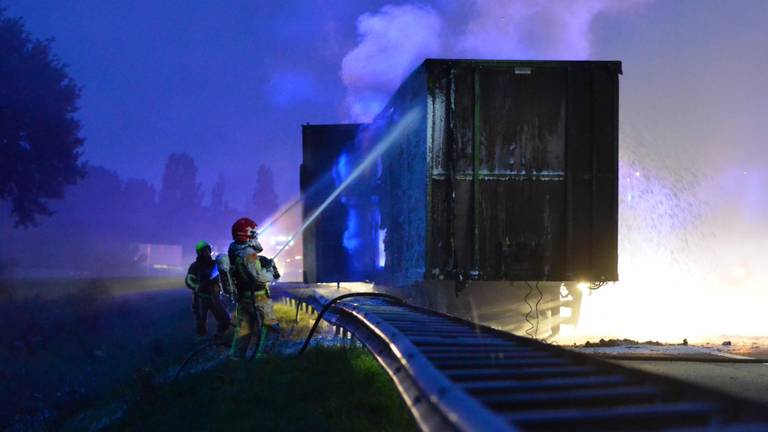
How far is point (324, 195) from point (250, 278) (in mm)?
8785

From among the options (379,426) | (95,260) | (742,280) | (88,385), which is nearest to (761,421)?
(379,426)

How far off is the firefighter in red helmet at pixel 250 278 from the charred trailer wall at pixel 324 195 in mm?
8299

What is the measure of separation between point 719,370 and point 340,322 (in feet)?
16.4

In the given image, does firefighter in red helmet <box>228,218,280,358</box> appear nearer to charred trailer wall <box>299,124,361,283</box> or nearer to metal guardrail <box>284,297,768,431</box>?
metal guardrail <box>284,297,768,431</box>

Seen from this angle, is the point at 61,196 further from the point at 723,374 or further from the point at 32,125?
the point at 723,374

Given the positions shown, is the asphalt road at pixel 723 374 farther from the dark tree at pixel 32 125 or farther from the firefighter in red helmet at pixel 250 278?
the dark tree at pixel 32 125

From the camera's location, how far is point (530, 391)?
148 inches

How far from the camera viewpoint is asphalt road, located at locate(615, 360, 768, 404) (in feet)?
23.4

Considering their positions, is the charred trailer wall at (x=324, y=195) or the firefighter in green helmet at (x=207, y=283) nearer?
the firefighter in green helmet at (x=207, y=283)

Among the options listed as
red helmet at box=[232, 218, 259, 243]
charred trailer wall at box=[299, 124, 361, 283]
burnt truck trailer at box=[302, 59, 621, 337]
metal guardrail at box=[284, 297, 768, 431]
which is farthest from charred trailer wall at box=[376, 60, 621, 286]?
charred trailer wall at box=[299, 124, 361, 283]

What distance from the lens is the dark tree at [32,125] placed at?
2905cm

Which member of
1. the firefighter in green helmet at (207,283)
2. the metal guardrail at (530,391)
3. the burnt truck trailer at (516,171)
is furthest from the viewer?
the firefighter in green helmet at (207,283)

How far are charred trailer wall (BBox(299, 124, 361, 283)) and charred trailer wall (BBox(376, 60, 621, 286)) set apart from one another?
19.9 ft

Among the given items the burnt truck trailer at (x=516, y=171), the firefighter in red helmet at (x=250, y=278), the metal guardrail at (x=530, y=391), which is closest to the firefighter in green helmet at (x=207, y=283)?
the firefighter in red helmet at (x=250, y=278)
